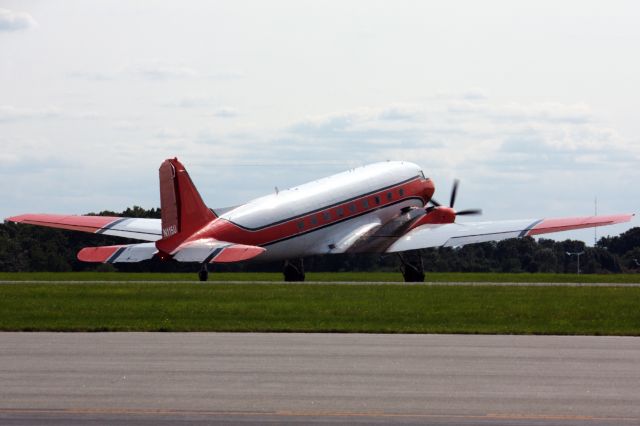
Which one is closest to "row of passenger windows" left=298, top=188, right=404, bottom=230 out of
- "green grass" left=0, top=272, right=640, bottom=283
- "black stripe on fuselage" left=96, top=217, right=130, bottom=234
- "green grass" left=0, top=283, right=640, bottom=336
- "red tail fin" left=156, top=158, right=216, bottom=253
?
"green grass" left=0, top=272, right=640, bottom=283

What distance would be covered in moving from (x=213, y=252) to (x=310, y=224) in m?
8.10

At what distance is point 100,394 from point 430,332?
1270 centimetres

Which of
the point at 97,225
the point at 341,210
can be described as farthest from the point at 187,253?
the point at 341,210

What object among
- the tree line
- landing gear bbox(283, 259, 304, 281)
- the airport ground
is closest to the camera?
the airport ground

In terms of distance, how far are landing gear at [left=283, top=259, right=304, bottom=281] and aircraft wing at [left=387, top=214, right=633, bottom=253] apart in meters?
4.27

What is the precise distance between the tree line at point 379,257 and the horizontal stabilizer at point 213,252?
111 feet

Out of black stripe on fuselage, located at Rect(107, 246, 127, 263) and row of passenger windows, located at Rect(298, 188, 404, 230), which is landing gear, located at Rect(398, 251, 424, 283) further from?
black stripe on fuselage, located at Rect(107, 246, 127, 263)

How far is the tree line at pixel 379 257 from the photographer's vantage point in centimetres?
10118

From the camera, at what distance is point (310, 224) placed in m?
58.2

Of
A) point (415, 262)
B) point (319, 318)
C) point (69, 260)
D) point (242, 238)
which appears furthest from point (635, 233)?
point (319, 318)

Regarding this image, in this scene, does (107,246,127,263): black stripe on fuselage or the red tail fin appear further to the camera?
the red tail fin

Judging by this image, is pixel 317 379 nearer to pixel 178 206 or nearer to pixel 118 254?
pixel 118 254

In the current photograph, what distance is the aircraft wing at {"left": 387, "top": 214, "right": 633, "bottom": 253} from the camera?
195 feet

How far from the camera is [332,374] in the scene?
22312 millimetres
